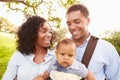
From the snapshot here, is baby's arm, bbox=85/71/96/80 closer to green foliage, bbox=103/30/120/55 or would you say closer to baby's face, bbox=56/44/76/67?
baby's face, bbox=56/44/76/67

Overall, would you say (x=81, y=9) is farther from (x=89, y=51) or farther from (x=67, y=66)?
(x=67, y=66)

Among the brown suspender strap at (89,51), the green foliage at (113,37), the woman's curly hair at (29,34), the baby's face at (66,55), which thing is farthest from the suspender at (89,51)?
the green foliage at (113,37)

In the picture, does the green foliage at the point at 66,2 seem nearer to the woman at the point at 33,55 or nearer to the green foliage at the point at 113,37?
the green foliage at the point at 113,37

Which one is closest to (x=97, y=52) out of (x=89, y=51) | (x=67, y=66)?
(x=89, y=51)

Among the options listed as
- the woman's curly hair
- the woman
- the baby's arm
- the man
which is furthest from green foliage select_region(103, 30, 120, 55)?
the baby's arm

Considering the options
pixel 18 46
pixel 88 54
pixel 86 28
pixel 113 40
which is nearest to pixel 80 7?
pixel 86 28

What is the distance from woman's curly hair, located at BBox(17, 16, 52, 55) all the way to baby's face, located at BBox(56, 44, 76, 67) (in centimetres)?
79

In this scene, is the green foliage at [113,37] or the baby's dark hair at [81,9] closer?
the baby's dark hair at [81,9]

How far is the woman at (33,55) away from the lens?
5.07m

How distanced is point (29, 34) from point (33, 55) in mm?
379

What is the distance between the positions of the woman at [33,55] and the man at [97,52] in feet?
1.38

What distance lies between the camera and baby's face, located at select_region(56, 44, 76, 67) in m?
4.58

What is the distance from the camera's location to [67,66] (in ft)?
15.3

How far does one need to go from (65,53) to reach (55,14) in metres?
13.3
